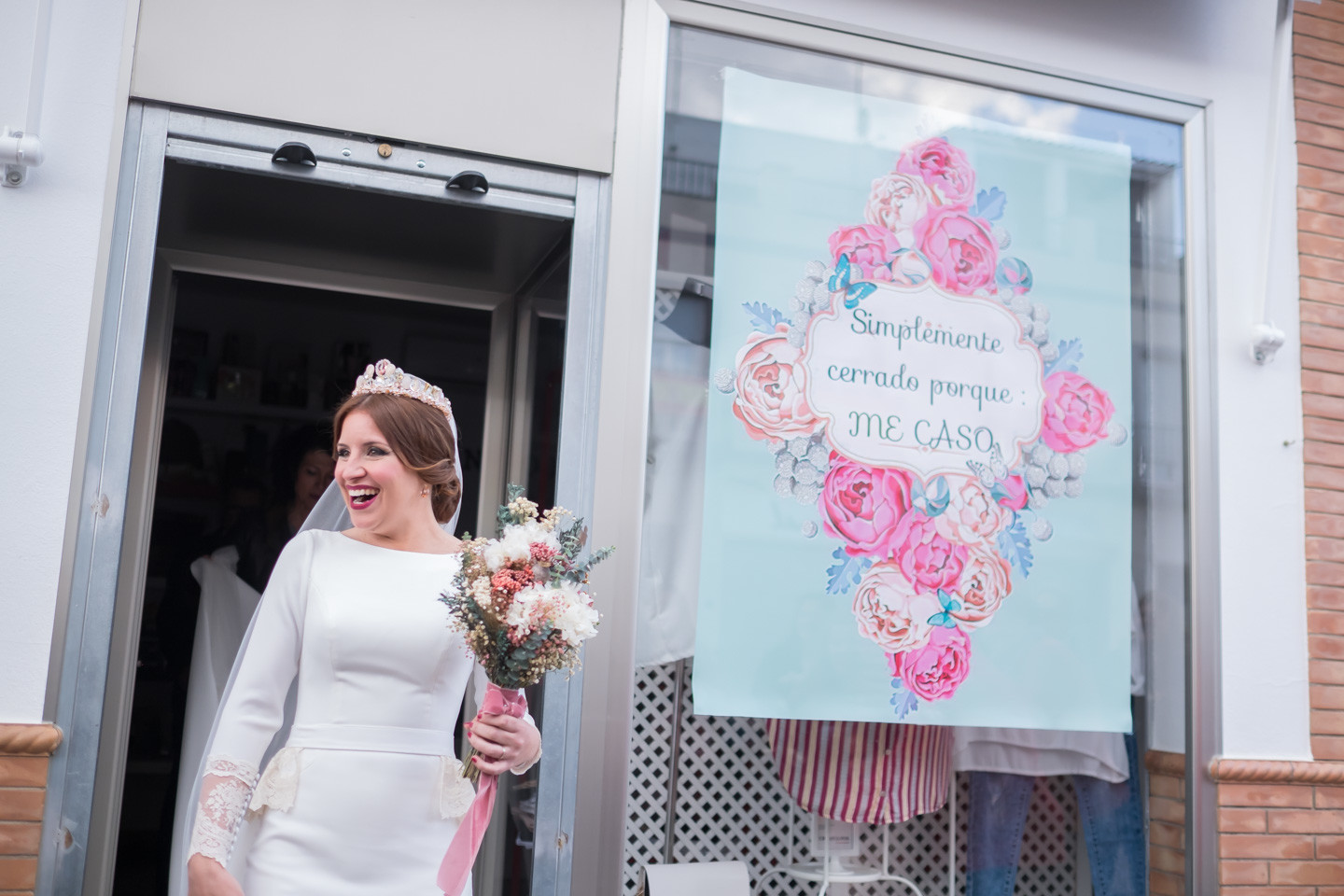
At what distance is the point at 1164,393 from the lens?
327 cm

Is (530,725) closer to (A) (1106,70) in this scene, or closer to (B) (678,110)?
(B) (678,110)

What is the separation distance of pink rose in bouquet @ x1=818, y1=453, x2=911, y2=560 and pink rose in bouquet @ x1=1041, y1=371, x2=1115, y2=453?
0.48 meters

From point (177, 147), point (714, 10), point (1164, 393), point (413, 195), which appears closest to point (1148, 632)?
point (1164, 393)

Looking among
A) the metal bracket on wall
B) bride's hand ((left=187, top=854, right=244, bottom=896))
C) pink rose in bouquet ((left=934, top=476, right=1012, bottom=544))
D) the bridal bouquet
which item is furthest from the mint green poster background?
the metal bracket on wall

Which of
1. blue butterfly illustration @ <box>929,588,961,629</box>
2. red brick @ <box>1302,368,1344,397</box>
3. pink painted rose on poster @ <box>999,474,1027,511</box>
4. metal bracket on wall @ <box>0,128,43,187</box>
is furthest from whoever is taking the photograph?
red brick @ <box>1302,368,1344,397</box>

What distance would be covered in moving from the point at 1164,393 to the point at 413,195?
218 cm

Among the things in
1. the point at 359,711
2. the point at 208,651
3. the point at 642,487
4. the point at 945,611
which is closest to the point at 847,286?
the point at 642,487

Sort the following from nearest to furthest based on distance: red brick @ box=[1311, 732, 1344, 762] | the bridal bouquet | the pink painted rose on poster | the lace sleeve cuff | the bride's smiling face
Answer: the bridal bouquet
the lace sleeve cuff
the bride's smiling face
the pink painted rose on poster
red brick @ box=[1311, 732, 1344, 762]

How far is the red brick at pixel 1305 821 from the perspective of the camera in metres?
3.19

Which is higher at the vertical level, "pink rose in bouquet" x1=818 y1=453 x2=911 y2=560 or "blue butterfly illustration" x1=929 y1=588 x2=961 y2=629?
"pink rose in bouquet" x1=818 y1=453 x2=911 y2=560

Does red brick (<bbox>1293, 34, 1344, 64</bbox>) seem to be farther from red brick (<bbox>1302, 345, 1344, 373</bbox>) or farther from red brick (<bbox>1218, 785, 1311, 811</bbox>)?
red brick (<bbox>1218, 785, 1311, 811</bbox>)

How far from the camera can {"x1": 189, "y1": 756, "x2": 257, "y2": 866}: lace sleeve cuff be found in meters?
1.96

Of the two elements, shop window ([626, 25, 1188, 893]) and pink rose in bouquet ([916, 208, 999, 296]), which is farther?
pink rose in bouquet ([916, 208, 999, 296])

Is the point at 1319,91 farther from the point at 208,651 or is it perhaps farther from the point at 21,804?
the point at 21,804
